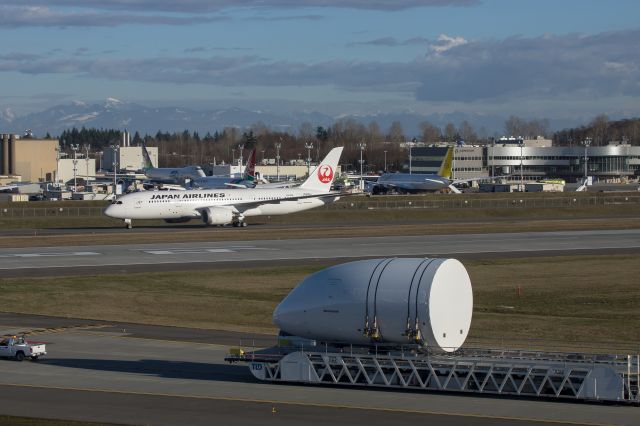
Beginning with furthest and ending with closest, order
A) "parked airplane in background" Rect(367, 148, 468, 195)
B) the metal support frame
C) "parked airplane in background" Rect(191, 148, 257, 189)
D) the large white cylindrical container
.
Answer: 1. "parked airplane in background" Rect(367, 148, 468, 195)
2. "parked airplane in background" Rect(191, 148, 257, 189)
3. the large white cylindrical container
4. the metal support frame

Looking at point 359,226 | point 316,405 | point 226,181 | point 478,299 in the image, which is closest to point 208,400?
point 316,405

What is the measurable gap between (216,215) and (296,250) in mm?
21432

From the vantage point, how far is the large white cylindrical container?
32938 mm

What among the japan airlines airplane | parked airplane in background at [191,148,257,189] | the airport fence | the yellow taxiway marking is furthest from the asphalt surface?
parked airplane in background at [191,148,257,189]

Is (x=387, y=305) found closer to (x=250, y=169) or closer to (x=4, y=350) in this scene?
(x=4, y=350)

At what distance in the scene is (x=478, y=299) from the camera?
57.8 meters

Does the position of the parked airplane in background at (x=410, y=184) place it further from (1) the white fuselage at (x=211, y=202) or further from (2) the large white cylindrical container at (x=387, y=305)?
(2) the large white cylindrical container at (x=387, y=305)

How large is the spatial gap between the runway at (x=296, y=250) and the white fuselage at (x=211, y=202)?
1370cm

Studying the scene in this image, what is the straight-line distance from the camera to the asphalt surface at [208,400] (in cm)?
2916

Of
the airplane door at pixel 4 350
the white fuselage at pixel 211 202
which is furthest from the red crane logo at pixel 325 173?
the airplane door at pixel 4 350

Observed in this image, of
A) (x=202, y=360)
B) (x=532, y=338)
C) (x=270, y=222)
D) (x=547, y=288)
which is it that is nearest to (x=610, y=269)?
(x=547, y=288)

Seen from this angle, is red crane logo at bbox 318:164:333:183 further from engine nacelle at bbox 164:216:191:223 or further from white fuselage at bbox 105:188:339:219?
engine nacelle at bbox 164:216:191:223

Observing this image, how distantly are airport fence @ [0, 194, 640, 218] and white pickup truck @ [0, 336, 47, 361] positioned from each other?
84704 millimetres

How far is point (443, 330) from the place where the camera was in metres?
33.4
